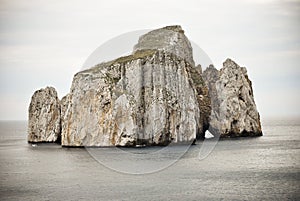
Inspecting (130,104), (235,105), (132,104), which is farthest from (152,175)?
(235,105)

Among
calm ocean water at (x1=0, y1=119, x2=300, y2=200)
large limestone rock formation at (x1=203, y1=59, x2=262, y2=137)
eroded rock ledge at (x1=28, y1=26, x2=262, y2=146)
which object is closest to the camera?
calm ocean water at (x1=0, y1=119, x2=300, y2=200)

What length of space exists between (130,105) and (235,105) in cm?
3062

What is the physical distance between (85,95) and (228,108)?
1343 inches

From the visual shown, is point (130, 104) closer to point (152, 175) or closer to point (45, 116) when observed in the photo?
point (45, 116)

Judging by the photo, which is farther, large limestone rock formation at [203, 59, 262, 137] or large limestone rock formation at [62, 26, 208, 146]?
large limestone rock formation at [203, 59, 262, 137]

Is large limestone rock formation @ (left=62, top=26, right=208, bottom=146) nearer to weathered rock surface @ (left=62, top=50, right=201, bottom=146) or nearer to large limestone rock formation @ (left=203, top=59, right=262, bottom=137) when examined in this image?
weathered rock surface @ (left=62, top=50, right=201, bottom=146)

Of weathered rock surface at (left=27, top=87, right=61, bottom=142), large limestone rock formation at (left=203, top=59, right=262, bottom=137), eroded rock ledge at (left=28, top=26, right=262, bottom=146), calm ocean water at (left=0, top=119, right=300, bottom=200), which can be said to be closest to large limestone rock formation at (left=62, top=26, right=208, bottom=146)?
eroded rock ledge at (left=28, top=26, right=262, bottom=146)

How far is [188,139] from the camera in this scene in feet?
311

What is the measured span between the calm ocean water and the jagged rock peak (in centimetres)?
2468

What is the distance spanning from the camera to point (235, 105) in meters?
112

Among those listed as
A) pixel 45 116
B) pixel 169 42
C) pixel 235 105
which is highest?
pixel 169 42

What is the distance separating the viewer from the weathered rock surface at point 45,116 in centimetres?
10622

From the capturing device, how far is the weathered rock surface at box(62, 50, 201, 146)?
8869 centimetres

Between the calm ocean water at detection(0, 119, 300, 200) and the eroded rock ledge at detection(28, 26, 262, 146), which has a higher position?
the eroded rock ledge at detection(28, 26, 262, 146)
